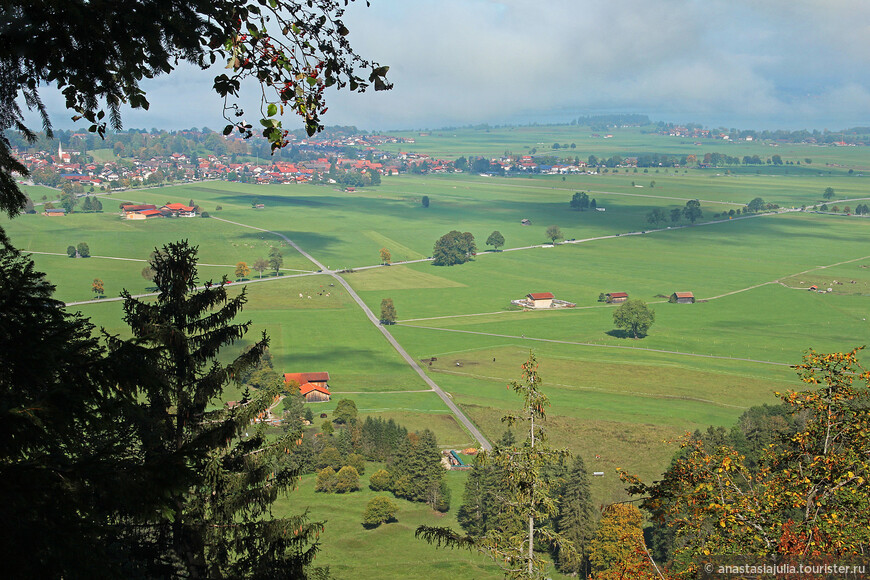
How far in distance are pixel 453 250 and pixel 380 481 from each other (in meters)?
84.1

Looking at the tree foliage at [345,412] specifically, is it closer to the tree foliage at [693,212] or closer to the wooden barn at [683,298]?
the wooden barn at [683,298]

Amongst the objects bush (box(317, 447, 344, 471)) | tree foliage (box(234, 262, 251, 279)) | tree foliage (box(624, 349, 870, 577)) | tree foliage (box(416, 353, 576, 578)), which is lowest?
bush (box(317, 447, 344, 471))

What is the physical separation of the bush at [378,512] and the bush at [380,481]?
15.2ft

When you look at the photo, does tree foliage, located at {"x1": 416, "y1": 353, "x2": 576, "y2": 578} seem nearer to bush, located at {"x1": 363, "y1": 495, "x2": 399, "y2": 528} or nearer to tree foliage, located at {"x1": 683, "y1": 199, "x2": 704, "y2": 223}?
bush, located at {"x1": 363, "y1": 495, "x2": 399, "y2": 528}

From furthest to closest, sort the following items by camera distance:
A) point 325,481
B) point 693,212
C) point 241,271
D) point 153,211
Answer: point 693,212 < point 153,211 < point 241,271 < point 325,481

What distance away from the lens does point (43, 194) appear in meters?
176

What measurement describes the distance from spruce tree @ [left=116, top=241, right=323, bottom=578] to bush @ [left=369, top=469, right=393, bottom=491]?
38.6 m

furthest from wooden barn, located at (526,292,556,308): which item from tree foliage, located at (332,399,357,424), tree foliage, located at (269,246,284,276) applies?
tree foliage, located at (332,399,357,424)

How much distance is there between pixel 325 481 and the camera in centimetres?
4978

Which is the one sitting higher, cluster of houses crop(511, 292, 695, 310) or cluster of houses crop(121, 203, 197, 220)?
cluster of houses crop(121, 203, 197, 220)

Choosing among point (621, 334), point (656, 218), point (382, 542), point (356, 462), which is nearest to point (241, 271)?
point (621, 334)

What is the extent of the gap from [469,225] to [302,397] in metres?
108

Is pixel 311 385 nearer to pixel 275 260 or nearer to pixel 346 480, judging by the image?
pixel 346 480

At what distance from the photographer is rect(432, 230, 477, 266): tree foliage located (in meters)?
130
